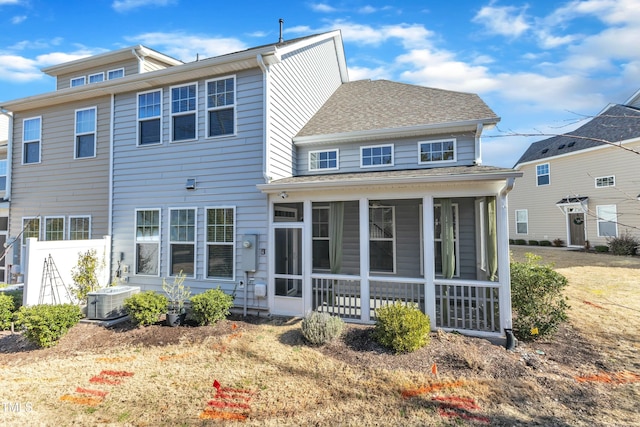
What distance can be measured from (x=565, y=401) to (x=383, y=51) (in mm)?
9126

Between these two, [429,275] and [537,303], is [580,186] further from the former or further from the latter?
[429,275]

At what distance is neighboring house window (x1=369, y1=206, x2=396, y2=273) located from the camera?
881 cm

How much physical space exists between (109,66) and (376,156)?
399 inches

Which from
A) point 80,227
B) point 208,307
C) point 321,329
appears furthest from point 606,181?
point 80,227

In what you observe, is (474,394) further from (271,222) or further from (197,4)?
(197,4)

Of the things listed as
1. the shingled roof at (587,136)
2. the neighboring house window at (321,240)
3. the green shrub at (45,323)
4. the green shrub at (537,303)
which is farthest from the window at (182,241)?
the shingled roof at (587,136)

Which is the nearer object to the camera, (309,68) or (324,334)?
(324,334)

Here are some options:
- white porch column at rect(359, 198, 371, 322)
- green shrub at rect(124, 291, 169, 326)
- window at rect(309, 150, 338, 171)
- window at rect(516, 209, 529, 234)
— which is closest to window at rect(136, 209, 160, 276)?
green shrub at rect(124, 291, 169, 326)

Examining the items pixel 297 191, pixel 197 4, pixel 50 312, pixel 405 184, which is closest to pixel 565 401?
pixel 405 184

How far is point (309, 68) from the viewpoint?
9.93 m

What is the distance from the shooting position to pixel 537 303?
5.83 meters

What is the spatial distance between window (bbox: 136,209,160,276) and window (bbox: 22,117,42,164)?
460cm

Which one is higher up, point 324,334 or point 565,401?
point 324,334

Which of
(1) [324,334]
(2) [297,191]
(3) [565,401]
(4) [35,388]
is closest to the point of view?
(3) [565,401]
